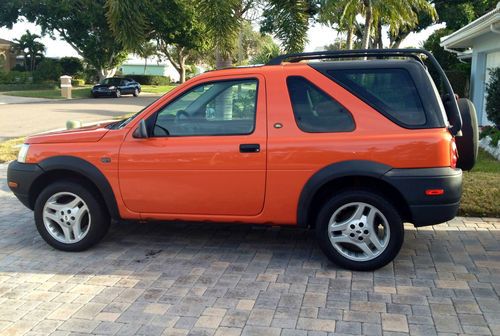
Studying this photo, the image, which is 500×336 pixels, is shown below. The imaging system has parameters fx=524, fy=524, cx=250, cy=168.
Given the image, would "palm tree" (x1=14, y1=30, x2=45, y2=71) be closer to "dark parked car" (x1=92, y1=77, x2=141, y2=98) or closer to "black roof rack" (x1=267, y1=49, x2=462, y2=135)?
"dark parked car" (x1=92, y1=77, x2=141, y2=98)

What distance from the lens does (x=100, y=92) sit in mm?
35562

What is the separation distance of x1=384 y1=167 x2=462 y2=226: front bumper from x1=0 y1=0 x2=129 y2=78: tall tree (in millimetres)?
34890

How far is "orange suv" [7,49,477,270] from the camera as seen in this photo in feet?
14.4

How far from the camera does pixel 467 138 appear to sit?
4.93 m

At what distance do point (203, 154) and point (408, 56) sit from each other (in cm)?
212

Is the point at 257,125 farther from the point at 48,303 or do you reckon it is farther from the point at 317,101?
the point at 48,303

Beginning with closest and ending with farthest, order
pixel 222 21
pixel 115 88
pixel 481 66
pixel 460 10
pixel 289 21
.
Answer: pixel 222 21
pixel 289 21
pixel 481 66
pixel 460 10
pixel 115 88

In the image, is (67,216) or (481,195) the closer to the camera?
(67,216)

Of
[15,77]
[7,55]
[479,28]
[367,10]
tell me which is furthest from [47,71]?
[479,28]

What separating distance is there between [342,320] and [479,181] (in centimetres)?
419

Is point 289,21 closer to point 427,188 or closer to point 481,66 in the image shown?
point 427,188

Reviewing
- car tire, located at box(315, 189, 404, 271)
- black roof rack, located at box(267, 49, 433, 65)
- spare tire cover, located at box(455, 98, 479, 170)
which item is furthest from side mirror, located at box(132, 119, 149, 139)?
spare tire cover, located at box(455, 98, 479, 170)

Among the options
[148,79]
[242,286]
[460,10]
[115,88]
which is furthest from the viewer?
[148,79]

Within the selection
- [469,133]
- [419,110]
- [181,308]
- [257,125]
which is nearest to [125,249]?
[181,308]
